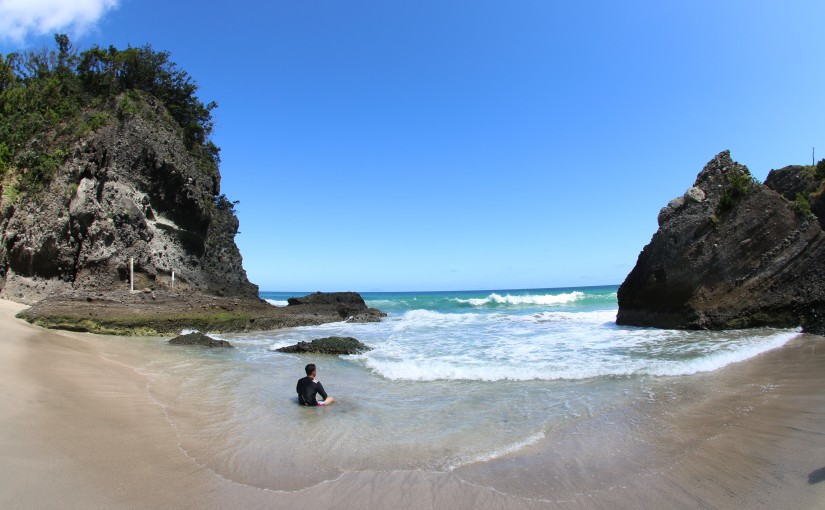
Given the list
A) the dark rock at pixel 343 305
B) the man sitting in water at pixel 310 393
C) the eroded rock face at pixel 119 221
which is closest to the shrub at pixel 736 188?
the man sitting in water at pixel 310 393

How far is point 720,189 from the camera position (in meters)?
17.0

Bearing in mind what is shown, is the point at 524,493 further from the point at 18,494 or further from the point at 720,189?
the point at 720,189

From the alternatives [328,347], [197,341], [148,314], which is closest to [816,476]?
[328,347]

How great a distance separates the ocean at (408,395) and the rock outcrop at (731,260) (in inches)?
53.6

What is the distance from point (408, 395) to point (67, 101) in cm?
2653

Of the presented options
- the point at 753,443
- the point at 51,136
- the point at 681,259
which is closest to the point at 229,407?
the point at 753,443

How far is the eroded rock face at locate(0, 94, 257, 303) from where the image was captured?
19969 millimetres

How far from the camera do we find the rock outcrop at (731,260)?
47.9ft

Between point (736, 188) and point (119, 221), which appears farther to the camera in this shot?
point (119, 221)

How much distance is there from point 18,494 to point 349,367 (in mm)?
7892

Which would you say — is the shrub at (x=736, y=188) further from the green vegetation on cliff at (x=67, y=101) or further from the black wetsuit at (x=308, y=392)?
the green vegetation on cliff at (x=67, y=101)

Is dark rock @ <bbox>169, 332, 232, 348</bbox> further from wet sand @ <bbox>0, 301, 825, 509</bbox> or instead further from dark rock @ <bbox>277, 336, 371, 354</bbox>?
wet sand @ <bbox>0, 301, 825, 509</bbox>

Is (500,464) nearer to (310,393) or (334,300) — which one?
(310,393)

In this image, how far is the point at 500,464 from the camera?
4805mm
